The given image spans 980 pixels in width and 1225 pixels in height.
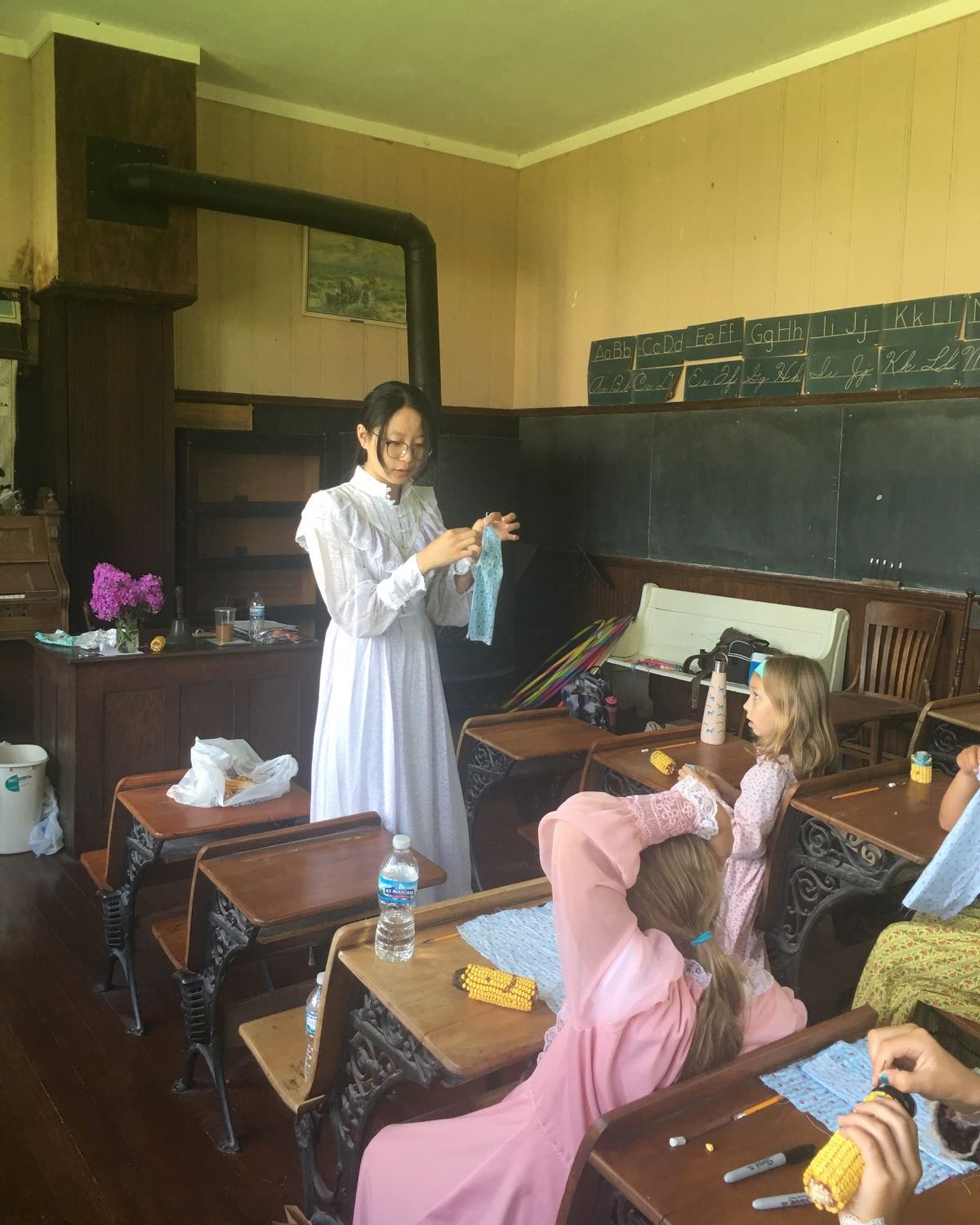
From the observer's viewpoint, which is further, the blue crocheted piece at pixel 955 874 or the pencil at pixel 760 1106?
the blue crocheted piece at pixel 955 874

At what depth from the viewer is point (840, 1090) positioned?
1.32m

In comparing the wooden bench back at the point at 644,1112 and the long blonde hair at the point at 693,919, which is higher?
the long blonde hair at the point at 693,919

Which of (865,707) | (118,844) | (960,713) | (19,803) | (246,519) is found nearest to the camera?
(118,844)

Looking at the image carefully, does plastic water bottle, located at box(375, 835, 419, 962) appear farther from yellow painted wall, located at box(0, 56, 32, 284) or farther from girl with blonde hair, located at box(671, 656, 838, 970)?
yellow painted wall, located at box(0, 56, 32, 284)

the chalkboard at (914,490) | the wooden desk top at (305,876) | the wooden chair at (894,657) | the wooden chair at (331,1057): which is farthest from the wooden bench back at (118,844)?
the chalkboard at (914,490)

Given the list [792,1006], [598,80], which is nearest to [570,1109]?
[792,1006]

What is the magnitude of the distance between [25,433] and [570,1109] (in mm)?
4639

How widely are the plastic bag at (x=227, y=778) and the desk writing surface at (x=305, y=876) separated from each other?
51cm

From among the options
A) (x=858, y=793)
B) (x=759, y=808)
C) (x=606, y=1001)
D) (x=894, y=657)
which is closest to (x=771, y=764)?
(x=759, y=808)

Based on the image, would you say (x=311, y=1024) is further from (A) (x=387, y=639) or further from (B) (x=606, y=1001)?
(A) (x=387, y=639)

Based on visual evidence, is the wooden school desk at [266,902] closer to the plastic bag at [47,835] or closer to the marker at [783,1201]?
the marker at [783,1201]

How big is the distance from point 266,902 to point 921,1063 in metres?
1.32

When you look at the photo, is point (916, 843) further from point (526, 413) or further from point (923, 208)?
point (526, 413)

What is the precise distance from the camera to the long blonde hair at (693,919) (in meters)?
1.40
